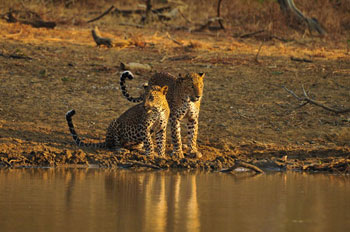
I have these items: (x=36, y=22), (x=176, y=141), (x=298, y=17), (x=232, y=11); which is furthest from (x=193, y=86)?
(x=232, y=11)

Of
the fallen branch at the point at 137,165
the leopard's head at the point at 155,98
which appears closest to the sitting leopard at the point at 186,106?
the leopard's head at the point at 155,98

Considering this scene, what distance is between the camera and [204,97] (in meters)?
13.2

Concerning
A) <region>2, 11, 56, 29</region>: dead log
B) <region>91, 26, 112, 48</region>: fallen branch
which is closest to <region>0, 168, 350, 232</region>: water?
<region>91, 26, 112, 48</region>: fallen branch

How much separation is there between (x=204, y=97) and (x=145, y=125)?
3.43m

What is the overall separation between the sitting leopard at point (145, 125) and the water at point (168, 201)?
751mm

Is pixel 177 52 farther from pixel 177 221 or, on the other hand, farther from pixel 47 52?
pixel 177 221

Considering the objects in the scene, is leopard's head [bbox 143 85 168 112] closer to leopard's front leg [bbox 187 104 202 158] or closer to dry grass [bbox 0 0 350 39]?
leopard's front leg [bbox 187 104 202 158]

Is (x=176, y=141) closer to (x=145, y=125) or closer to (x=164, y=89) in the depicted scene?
(x=145, y=125)

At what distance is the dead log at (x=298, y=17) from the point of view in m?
19.2

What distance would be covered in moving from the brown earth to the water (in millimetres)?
804

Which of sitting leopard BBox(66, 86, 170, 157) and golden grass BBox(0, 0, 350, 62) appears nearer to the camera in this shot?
sitting leopard BBox(66, 86, 170, 157)

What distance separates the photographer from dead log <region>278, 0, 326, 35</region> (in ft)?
63.0

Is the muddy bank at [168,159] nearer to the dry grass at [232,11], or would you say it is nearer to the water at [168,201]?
the water at [168,201]

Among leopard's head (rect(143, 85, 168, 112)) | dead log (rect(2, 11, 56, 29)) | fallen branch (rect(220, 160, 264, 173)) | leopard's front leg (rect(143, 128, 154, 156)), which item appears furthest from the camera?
dead log (rect(2, 11, 56, 29))
